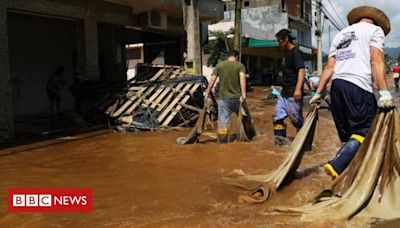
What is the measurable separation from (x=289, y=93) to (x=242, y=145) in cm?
143

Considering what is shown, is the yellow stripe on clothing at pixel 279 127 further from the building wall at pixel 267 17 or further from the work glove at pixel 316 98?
the building wall at pixel 267 17

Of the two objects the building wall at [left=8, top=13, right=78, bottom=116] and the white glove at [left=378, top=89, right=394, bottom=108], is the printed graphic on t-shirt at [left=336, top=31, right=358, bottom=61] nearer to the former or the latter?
the white glove at [left=378, top=89, right=394, bottom=108]

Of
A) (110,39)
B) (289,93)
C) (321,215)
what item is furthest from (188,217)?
(110,39)

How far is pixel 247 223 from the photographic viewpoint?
3.70 meters

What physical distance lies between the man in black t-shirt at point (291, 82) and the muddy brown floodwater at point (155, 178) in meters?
0.60

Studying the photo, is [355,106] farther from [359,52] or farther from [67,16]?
[67,16]

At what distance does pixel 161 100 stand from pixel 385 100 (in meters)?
7.84

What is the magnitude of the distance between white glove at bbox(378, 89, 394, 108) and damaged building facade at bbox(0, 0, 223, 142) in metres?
7.56

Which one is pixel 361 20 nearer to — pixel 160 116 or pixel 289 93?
pixel 289 93

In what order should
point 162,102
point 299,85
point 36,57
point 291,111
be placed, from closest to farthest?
1. point 299,85
2. point 291,111
3. point 162,102
4. point 36,57

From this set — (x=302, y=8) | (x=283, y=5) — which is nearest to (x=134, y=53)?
(x=283, y=5)

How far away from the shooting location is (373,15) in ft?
13.9

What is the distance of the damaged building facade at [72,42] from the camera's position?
10.4 m

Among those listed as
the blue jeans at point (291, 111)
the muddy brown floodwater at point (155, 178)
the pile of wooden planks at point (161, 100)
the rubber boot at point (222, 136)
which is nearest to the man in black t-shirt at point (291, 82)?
the blue jeans at point (291, 111)
